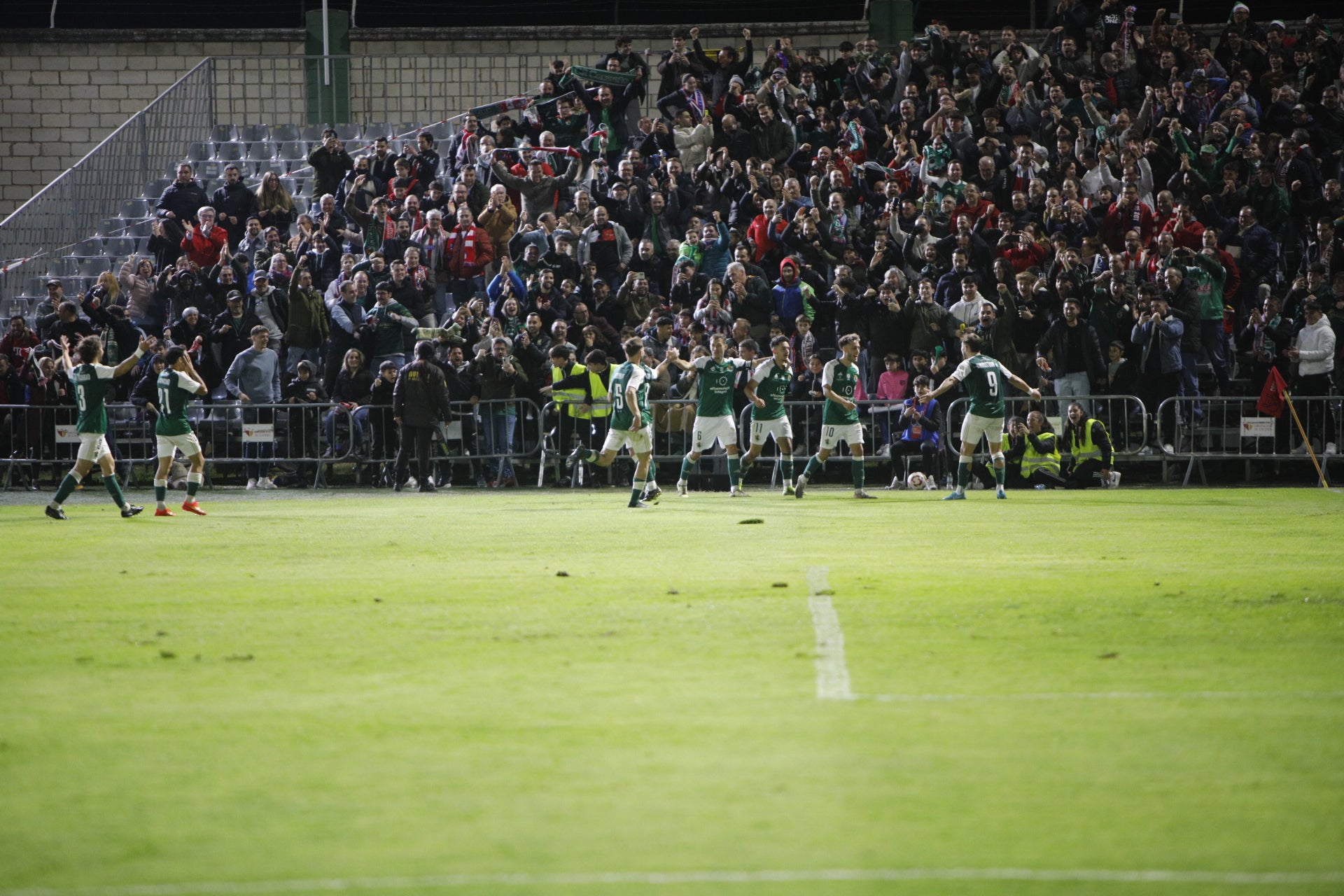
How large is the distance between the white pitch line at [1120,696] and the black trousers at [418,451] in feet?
58.5

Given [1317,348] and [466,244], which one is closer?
[1317,348]

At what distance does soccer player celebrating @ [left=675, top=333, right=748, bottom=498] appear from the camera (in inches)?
842

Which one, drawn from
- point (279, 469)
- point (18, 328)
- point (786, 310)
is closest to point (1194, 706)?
point (786, 310)

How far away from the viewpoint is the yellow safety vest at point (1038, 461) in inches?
918

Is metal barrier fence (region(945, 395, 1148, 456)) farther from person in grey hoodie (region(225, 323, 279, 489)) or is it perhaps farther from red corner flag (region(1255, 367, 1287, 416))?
person in grey hoodie (region(225, 323, 279, 489))

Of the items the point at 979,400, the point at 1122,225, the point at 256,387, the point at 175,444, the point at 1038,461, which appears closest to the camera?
the point at 175,444

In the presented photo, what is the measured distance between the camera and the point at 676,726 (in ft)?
20.6

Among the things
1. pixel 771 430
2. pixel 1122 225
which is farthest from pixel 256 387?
pixel 1122 225

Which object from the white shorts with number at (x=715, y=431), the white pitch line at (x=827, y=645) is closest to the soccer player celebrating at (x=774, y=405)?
the white shorts with number at (x=715, y=431)

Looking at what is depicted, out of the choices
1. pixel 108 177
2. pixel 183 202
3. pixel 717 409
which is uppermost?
pixel 108 177

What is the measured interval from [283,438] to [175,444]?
211 inches

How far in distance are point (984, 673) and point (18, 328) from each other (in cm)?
2264

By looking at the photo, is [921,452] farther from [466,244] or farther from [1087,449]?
[466,244]

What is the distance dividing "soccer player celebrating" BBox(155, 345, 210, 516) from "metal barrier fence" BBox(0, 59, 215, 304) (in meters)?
11.7
